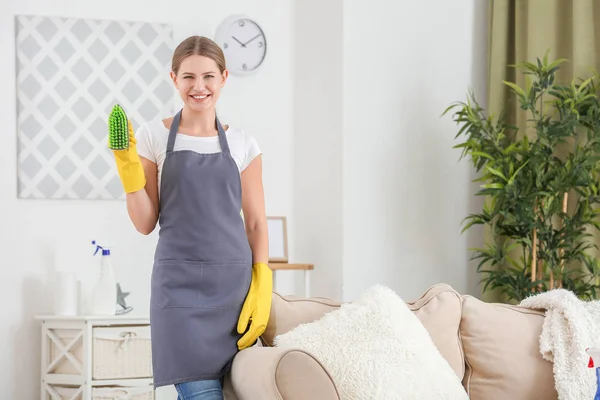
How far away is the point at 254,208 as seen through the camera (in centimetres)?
221

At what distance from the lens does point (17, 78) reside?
413 centimetres

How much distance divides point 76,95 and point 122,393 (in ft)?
4.88

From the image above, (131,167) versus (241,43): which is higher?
(241,43)

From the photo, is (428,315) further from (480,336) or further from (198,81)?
(198,81)

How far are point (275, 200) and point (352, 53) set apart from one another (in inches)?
36.2

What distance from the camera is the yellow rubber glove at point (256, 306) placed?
211 cm

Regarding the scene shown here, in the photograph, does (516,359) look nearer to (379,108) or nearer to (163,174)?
(163,174)

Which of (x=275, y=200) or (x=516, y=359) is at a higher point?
(x=275, y=200)

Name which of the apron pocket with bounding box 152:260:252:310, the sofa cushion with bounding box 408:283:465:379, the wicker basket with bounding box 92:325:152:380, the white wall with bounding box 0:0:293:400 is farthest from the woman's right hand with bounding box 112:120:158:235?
the white wall with bounding box 0:0:293:400

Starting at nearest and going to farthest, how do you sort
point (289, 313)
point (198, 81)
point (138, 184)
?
point (138, 184), point (198, 81), point (289, 313)

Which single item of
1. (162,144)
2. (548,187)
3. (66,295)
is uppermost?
(162,144)

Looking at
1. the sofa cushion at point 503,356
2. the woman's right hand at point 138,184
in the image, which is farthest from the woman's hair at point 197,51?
the sofa cushion at point 503,356

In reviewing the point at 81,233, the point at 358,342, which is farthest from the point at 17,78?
the point at 358,342

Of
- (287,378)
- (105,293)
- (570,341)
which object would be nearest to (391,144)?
(105,293)
